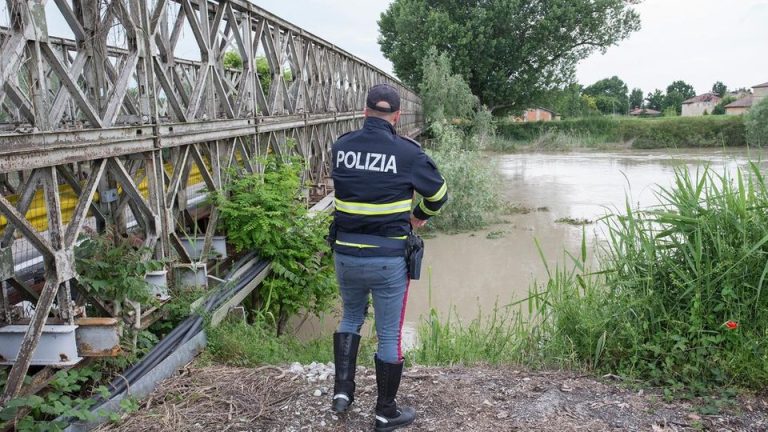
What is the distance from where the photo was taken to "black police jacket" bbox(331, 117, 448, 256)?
334 centimetres

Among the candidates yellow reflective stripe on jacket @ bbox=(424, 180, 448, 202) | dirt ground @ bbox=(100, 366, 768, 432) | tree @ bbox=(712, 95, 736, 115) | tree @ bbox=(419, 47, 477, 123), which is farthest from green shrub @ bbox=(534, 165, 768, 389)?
tree @ bbox=(712, 95, 736, 115)

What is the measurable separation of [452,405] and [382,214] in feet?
4.05

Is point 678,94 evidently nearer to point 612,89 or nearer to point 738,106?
point 612,89

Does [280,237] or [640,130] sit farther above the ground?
[640,130]

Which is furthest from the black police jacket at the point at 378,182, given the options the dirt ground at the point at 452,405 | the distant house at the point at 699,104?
the distant house at the point at 699,104

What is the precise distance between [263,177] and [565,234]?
9754 mm

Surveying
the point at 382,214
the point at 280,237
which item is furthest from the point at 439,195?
the point at 280,237

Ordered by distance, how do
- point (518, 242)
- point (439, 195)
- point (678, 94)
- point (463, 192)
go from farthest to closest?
point (678, 94) → point (463, 192) → point (518, 242) → point (439, 195)

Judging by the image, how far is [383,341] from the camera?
11.3 ft

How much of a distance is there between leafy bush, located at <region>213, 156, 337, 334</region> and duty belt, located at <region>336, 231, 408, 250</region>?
3.04m

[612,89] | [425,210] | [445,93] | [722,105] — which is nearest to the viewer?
[425,210]

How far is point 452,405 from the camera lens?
3.68 meters

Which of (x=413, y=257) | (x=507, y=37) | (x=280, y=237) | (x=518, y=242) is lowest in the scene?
(x=518, y=242)

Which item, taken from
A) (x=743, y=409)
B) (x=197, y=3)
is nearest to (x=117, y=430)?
(x=743, y=409)
